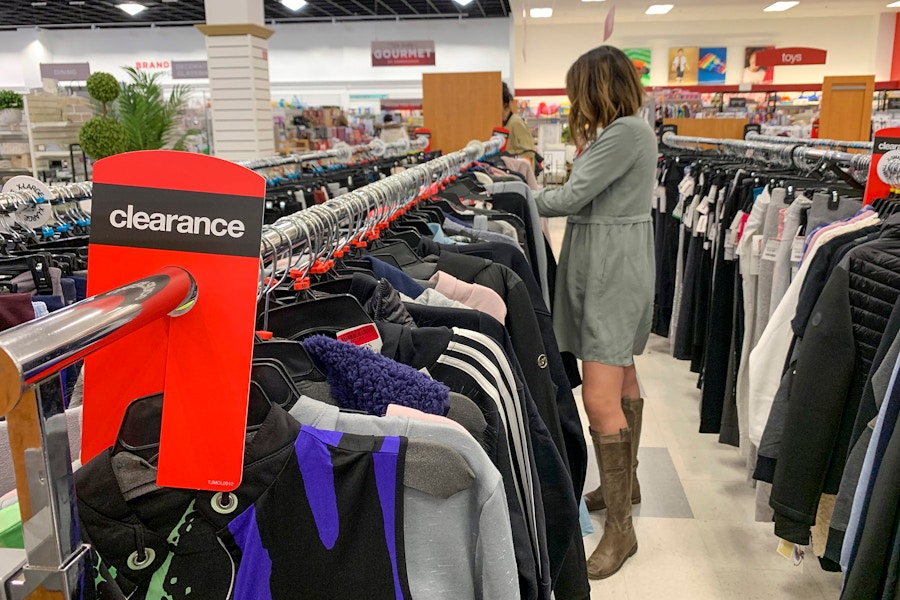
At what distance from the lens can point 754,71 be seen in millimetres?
14570

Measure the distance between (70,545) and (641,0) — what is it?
492 inches

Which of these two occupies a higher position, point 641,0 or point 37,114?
point 641,0

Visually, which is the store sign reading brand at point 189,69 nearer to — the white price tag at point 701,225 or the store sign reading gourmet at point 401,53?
the store sign reading gourmet at point 401,53

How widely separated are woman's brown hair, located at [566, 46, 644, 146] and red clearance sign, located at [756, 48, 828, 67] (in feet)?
42.7

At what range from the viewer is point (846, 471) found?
1.71 m

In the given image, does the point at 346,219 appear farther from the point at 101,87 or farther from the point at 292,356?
the point at 101,87

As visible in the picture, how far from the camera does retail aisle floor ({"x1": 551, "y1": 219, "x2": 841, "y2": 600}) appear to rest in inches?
97.4

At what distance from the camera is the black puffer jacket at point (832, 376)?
5.69 feet

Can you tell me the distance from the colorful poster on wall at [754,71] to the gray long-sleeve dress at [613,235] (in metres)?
13.7

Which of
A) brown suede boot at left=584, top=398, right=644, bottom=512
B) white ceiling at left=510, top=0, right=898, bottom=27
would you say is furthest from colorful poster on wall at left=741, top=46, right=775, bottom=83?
brown suede boot at left=584, top=398, right=644, bottom=512

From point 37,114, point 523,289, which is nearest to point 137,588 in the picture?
point 523,289

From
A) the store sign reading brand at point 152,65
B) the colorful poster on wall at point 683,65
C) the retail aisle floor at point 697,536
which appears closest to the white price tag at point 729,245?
the retail aisle floor at point 697,536

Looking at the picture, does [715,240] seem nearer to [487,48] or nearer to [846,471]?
[846,471]

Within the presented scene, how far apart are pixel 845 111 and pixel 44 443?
25.2 feet
